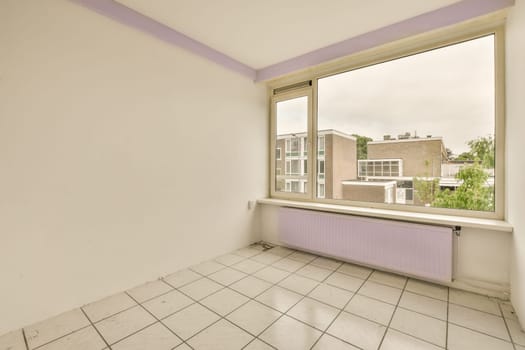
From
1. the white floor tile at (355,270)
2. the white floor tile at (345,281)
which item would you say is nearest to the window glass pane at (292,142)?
the white floor tile at (355,270)

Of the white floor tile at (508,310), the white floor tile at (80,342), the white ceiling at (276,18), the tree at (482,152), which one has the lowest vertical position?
the white floor tile at (80,342)

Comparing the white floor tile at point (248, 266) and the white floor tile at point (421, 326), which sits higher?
the white floor tile at point (248, 266)

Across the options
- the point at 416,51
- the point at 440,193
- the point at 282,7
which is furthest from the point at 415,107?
the point at 282,7

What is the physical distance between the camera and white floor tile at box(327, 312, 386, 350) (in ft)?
5.64

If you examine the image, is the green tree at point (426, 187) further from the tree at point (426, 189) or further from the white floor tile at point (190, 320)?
the white floor tile at point (190, 320)

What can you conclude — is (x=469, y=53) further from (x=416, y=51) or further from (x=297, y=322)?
(x=297, y=322)

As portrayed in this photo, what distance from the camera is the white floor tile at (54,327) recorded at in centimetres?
175

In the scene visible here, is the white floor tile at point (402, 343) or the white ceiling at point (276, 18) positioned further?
the white ceiling at point (276, 18)

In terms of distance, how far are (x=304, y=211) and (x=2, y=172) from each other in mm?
3115

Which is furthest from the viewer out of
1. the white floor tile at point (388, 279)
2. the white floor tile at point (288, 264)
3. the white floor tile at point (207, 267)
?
the white floor tile at point (288, 264)

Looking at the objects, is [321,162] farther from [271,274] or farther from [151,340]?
[151,340]

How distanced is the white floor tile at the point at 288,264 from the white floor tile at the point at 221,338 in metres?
1.24

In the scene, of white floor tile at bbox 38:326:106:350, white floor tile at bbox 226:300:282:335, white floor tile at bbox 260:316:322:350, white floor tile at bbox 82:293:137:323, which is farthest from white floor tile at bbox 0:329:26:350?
white floor tile at bbox 260:316:322:350

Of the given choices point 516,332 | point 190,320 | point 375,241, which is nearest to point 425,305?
point 516,332
